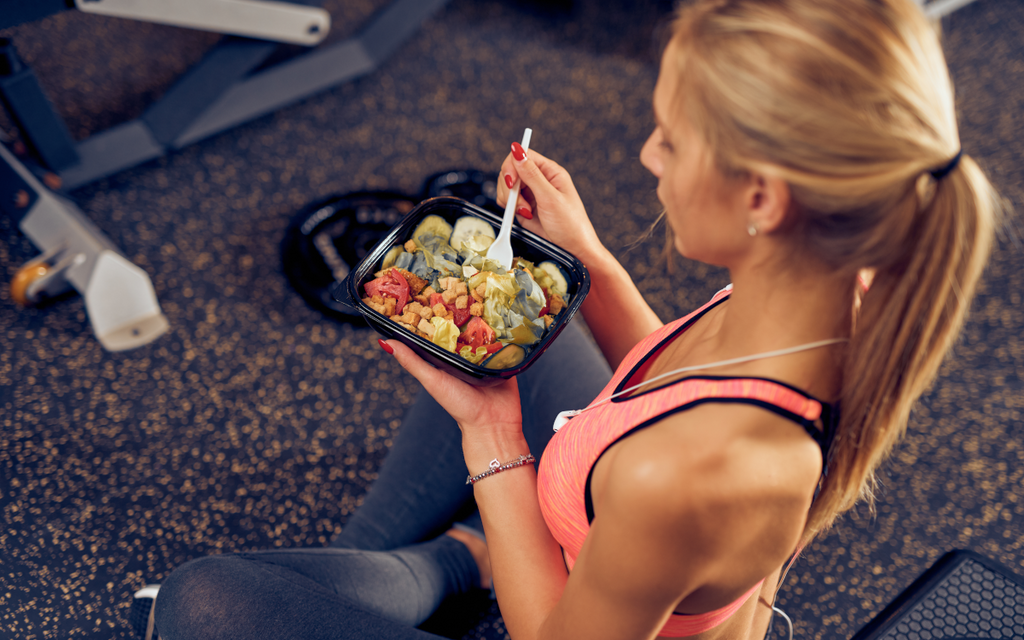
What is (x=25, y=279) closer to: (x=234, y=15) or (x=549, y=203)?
(x=234, y=15)

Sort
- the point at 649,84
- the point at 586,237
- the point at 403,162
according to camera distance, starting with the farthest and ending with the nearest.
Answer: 1. the point at 649,84
2. the point at 403,162
3. the point at 586,237

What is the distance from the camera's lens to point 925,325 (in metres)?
0.50

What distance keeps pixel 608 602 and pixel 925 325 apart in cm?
34

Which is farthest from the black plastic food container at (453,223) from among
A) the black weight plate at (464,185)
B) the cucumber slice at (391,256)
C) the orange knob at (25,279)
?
the orange knob at (25,279)

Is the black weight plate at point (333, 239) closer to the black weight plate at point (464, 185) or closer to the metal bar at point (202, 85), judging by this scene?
the black weight plate at point (464, 185)

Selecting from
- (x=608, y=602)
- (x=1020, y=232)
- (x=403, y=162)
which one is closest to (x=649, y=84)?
(x=403, y=162)

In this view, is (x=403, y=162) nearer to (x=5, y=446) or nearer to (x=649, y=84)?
(x=649, y=84)

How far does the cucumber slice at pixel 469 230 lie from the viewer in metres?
0.77

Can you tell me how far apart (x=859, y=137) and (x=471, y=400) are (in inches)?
17.5

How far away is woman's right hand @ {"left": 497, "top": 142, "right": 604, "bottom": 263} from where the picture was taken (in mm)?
778

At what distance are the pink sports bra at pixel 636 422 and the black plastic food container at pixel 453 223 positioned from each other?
0.09 meters

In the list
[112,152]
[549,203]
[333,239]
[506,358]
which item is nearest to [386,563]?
[506,358]

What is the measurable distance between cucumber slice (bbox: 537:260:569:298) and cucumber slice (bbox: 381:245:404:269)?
170 millimetres

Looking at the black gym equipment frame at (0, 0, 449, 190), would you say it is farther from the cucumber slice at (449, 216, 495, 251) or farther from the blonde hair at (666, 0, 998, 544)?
the blonde hair at (666, 0, 998, 544)
